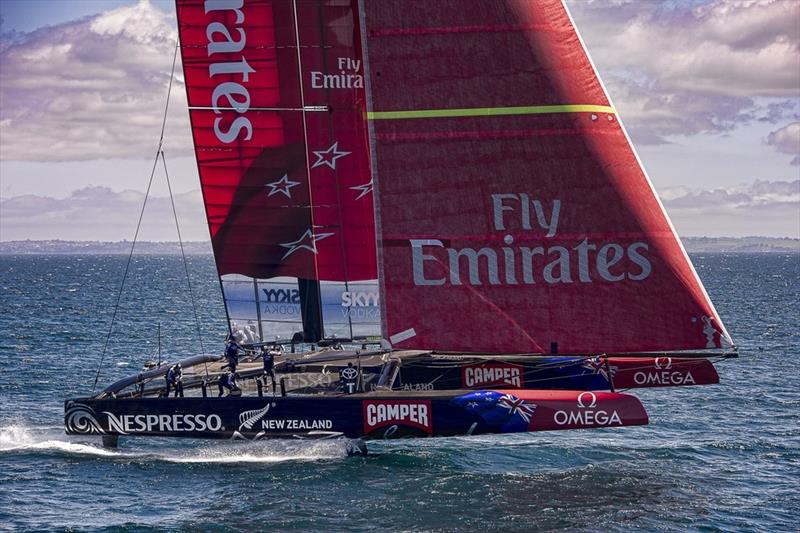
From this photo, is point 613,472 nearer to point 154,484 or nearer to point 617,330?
point 617,330

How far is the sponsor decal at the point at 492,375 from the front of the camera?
25766mm

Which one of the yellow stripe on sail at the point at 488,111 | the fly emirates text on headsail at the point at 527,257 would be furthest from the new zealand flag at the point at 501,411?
the yellow stripe on sail at the point at 488,111

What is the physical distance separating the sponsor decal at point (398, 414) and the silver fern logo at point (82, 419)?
618 cm

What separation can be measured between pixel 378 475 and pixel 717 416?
1267 centimetres

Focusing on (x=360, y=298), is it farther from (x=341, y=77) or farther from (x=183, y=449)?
(x=183, y=449)

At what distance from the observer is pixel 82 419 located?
24516mm

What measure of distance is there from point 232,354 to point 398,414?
5.30 meters

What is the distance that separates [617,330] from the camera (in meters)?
23.2

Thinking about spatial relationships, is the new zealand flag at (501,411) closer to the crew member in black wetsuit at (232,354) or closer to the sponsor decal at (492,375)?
the sponsor decal at (492,375)

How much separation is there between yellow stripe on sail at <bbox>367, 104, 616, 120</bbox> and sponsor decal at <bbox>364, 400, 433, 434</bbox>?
6.01 meters

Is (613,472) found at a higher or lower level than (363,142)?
lower

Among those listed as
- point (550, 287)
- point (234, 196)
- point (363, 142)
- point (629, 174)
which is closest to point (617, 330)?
point (550, 287)

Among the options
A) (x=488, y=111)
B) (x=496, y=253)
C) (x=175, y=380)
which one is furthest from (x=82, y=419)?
(x=488, y=111)

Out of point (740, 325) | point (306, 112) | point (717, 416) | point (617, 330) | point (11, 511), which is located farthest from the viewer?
point (740, 325)
